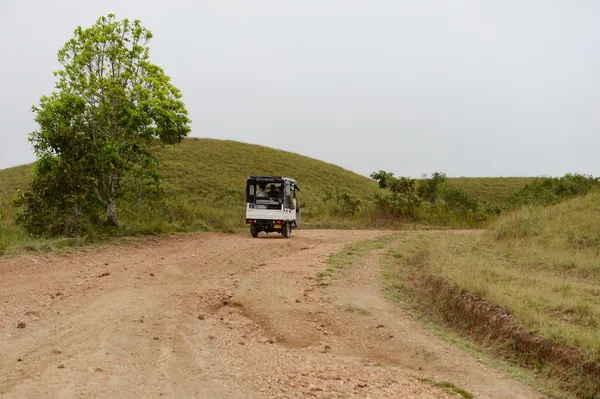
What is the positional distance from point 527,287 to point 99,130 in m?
13.9

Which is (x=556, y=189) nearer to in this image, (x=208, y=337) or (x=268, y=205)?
(x=268, y=205)

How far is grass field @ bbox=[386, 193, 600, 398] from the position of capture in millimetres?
7844

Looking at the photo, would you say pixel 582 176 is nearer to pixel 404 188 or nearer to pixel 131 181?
pixel 404 188

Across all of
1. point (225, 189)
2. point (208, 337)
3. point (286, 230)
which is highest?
point (225, 189)

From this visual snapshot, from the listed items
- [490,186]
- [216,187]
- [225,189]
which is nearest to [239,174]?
[216,187]

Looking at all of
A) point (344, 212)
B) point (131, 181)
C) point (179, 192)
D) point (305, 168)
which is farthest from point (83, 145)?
point (305, 168)

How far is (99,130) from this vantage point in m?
18.5

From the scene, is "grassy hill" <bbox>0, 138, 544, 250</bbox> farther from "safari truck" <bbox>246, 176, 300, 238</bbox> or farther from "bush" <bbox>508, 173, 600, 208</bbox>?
"bush" <bbox>508, 173, 600, 208</bbox>

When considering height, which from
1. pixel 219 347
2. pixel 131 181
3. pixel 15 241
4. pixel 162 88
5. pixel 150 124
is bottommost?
pixel 219 347

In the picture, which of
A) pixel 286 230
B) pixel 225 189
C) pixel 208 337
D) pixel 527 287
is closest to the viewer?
pixel 208 337

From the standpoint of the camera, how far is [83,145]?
16703mm

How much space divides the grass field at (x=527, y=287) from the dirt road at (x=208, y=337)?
44.5 inches

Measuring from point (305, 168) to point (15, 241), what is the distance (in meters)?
46.3

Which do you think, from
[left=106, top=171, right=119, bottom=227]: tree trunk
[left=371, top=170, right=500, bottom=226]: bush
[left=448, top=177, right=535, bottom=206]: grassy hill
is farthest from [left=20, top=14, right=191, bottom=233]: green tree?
[left=448, top=177, right=535, bottom=206]: grassy hill
